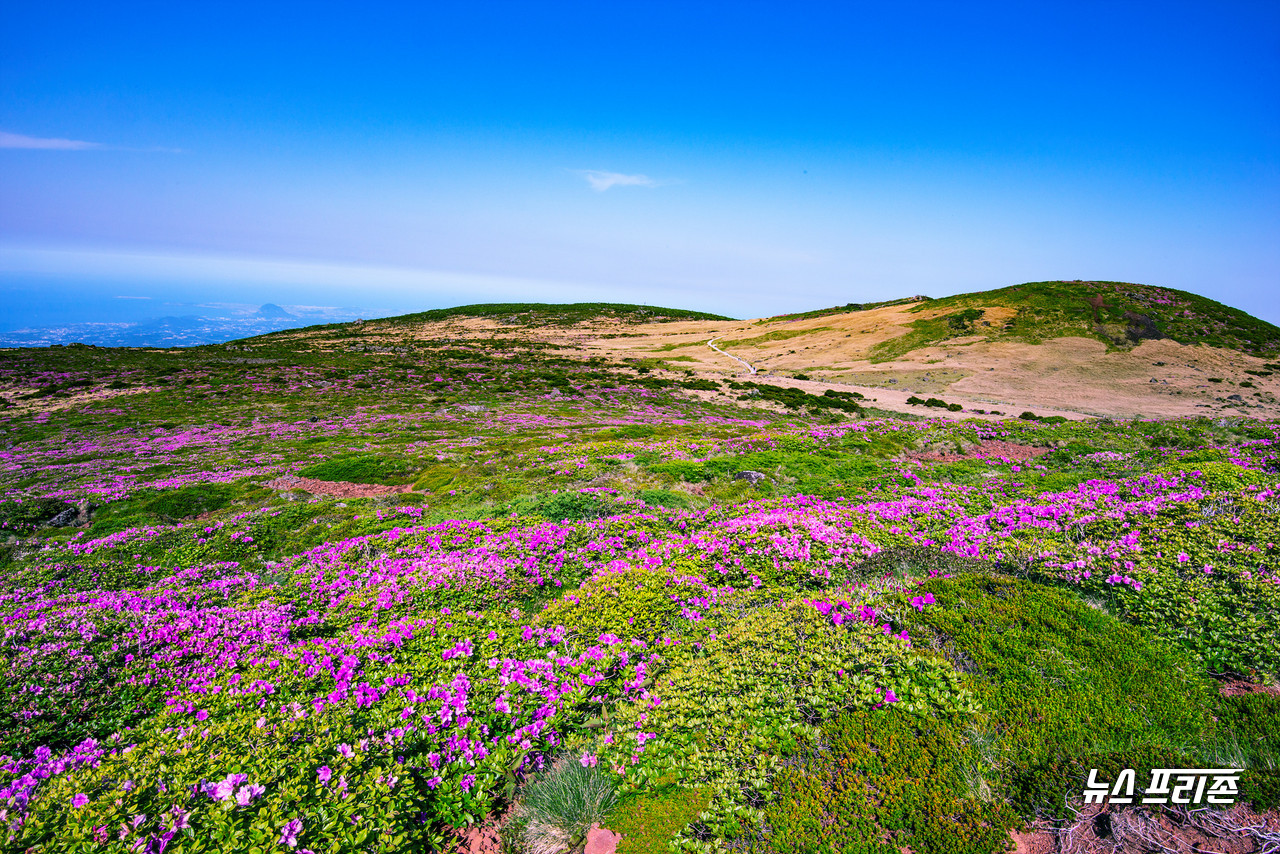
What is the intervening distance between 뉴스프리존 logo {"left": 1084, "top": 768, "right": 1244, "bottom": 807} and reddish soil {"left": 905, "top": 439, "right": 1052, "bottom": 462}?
1639cm

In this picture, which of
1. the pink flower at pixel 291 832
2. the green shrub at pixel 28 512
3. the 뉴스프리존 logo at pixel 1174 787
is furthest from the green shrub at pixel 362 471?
the 뉴스프리존 logo at pixel 1174 787

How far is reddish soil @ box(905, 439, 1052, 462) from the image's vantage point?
1989cm

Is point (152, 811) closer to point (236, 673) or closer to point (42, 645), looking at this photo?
point (236, 673)

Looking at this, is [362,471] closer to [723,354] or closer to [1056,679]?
[1056,679]

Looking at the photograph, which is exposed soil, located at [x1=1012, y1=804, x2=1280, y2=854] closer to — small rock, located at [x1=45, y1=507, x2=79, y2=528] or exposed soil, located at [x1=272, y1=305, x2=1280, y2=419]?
small rock, located at [x1=45, y1=507, x2=79, y2=528]

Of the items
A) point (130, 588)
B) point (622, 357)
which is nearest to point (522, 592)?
point (130, 588)

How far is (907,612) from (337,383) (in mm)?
62884

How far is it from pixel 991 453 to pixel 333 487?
90.7 feet

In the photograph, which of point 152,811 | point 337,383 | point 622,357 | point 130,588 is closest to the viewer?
point 152,811

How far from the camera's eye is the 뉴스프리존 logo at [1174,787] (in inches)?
187

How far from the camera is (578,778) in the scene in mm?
5602

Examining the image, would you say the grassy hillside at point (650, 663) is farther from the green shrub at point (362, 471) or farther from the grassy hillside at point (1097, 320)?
the grassy hillside at point (1097, 320)

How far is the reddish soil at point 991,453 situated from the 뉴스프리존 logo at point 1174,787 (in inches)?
645

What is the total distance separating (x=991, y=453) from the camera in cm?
2064
